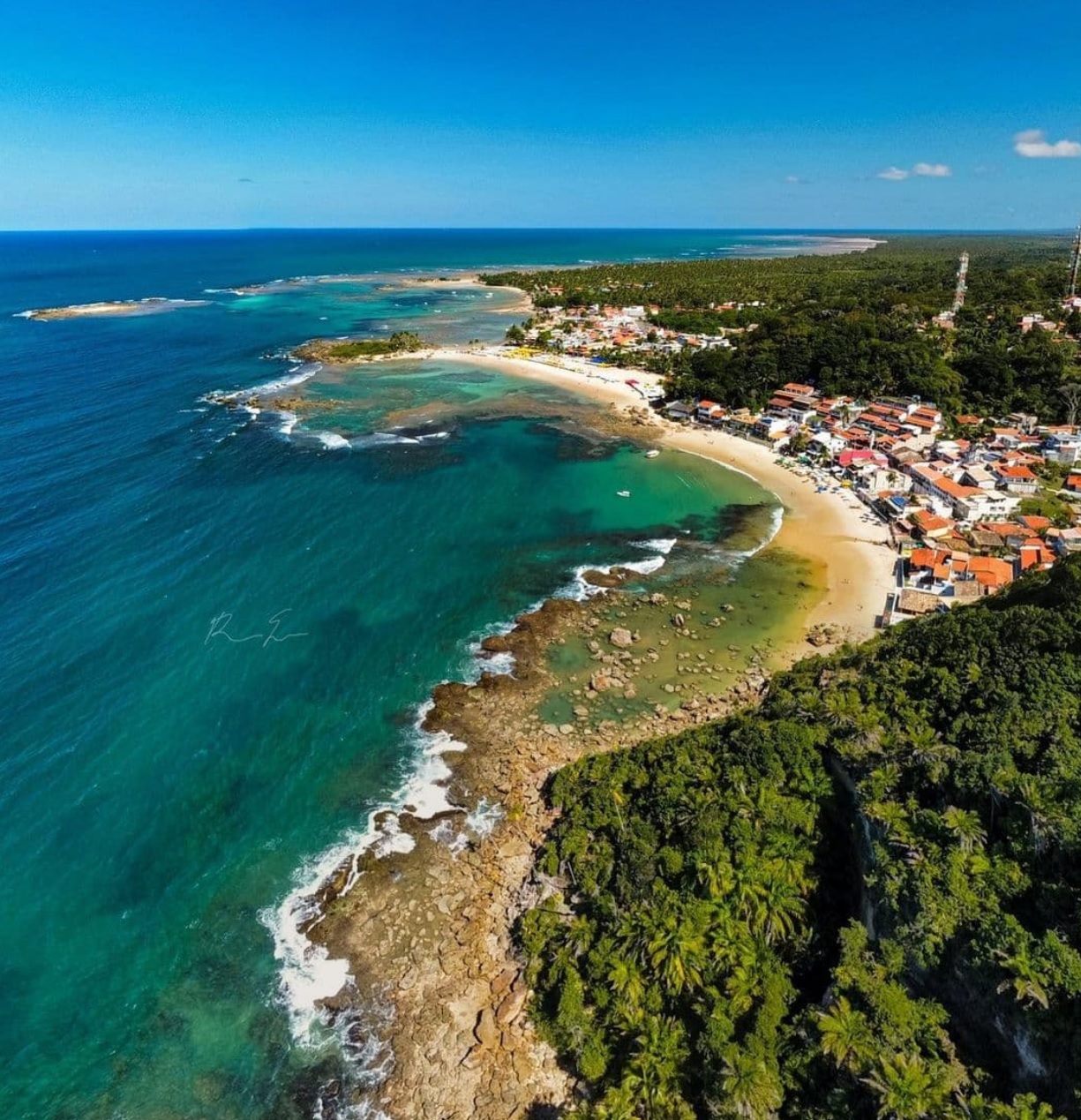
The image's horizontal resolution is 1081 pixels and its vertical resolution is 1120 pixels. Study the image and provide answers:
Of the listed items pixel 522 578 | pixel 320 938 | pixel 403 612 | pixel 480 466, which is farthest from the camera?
pixel 480 466

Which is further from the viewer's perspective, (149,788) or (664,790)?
(149,788)

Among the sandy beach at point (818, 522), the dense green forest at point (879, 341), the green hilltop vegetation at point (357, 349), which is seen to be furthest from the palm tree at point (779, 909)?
the green hilltop vegetation at point (357, 349)

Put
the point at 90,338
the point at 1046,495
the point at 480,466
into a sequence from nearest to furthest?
the point at 1046,495, the point at 480,466, the point at 90,338

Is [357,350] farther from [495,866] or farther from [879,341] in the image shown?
[495,866]

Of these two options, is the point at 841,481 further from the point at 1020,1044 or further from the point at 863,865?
the point at 1020,1044

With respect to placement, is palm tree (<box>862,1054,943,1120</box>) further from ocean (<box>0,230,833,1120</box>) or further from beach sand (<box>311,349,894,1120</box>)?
ocean (<box>0,230,833,1120</box>)

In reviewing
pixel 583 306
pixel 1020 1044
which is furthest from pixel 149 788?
pixel 583 306

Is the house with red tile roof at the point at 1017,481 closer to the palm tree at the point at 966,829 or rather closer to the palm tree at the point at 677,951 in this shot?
the palm tree at the point at 966,829
